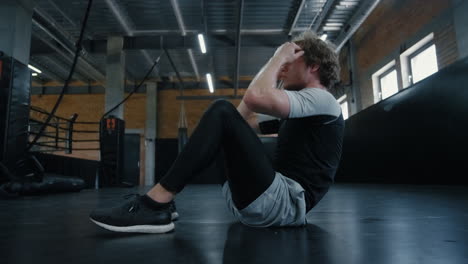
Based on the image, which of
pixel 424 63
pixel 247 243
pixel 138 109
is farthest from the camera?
pixel 138 109

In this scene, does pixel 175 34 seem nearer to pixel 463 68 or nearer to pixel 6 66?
pixel 6 66

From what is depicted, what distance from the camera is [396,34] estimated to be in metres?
6.25

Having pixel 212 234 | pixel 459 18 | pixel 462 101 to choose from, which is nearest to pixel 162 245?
pixel 212 234

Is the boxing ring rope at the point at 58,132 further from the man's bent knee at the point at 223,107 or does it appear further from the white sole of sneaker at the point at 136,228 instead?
the man's bent knee at the point at 223,107

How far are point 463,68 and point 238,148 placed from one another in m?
3.73

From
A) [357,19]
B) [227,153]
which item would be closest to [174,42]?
[357,19]

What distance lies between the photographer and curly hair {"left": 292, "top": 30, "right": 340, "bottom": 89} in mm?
1522

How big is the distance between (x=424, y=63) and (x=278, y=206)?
5.52 metres

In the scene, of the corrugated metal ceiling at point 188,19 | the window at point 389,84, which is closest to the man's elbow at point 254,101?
the corrugated metal ceiling at point 188,19

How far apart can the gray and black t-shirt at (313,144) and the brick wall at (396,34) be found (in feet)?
13.6

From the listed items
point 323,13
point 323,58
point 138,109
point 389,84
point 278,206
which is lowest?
point 278,206

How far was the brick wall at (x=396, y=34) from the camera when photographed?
4727 millimetres

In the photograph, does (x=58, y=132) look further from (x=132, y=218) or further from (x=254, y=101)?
(x=254, y=101)

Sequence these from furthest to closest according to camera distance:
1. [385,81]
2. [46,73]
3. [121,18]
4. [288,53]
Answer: [46,73], [385,81], [121,18], [288,53]
